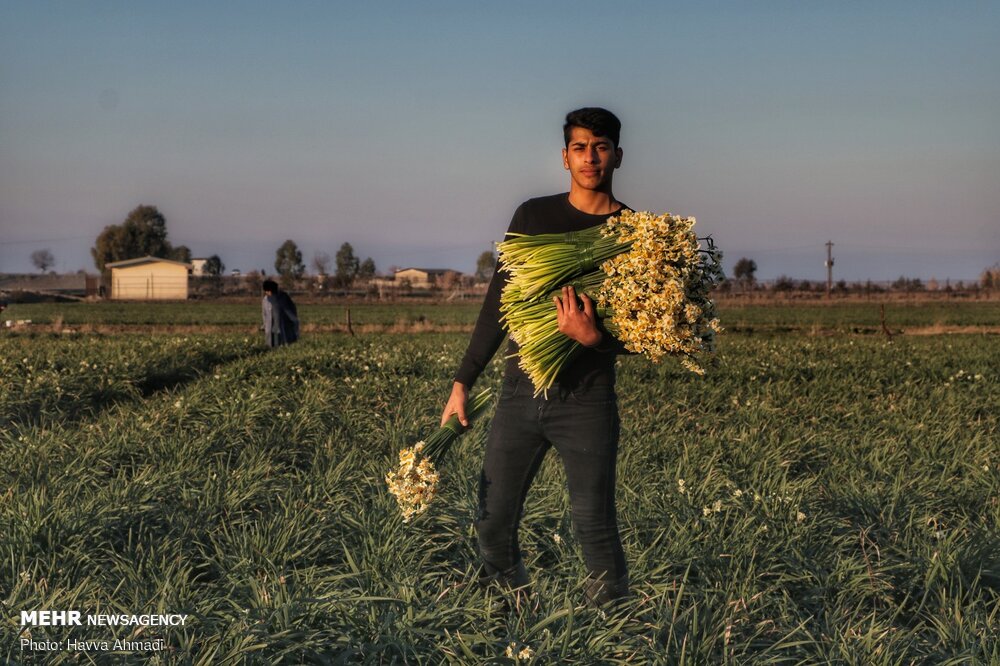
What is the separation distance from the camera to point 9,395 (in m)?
10.0

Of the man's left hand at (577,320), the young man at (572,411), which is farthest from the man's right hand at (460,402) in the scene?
the man's left hand at (577,320)

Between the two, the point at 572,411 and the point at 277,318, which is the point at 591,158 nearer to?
the point at 572,411

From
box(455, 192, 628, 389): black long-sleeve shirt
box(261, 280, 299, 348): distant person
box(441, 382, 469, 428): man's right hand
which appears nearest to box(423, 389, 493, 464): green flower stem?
box(441, 382, 469, 428): man's right hand

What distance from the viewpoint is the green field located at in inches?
139

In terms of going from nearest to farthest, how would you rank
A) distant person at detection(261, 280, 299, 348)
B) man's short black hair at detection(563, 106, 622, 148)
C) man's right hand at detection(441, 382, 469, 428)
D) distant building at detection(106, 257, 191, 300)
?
man's short black hair at detection(563, 106, 622, 148) < man's right hand at detection(441, 382, 469, 428) < distant person at detection(261, 280, 299, 348) < distant building at detection(106, 257, 191, 300)

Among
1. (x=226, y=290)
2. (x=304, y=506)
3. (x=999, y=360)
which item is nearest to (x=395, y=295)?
(x=226, y=290)

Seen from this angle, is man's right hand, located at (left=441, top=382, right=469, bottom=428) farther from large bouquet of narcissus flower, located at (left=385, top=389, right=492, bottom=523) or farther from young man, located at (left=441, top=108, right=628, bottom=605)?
large bouquet of narcissus flower, located at (left=385, top=389, right=492, bottom=523)

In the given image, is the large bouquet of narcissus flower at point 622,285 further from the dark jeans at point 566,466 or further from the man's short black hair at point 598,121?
the man's short black hair at point 598,121

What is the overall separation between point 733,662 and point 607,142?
208 centimetres

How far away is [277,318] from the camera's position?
18.2m

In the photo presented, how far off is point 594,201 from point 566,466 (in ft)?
3.60

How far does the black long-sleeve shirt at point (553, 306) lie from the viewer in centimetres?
350

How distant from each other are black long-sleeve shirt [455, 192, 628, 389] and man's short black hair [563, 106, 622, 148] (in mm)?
338

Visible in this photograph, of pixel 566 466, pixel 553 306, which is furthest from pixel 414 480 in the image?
pixel 553 306
